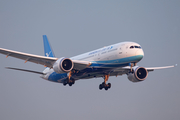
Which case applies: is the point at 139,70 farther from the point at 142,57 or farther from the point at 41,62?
the point at 41,62

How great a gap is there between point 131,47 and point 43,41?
3009 cm

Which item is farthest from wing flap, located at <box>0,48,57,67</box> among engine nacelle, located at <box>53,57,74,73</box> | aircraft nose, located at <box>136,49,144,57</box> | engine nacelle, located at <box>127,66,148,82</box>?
engine nacelle, located at <box>127,66,148,82</box>

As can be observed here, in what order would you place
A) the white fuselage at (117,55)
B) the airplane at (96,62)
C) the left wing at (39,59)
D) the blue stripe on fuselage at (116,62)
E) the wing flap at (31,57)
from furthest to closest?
1. the left wing at (39,59)
2. the wing flap at (31,57)
3. the airplane at (96,62)
4. the white fuselage at (117,55)
5. the blue stripe on fuselage at (116,62)

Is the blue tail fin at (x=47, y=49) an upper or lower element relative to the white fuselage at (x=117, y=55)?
upper

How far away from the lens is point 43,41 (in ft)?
212

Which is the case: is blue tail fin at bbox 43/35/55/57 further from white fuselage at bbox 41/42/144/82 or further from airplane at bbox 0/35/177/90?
white fuselage at bbox 41/42/144/82

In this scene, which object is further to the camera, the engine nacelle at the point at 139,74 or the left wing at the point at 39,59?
the engine nacelle at the point at 139,74

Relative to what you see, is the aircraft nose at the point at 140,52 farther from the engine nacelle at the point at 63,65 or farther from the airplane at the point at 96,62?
the engine nacelle at the point at 63,65

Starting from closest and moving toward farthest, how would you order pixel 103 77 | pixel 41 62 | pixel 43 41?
1. pixel 41 62
2. pixel 103 77
3. pixel 43 41

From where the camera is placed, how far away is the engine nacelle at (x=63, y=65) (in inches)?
1587

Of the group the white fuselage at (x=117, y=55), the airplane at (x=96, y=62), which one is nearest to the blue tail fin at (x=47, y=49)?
the airplane at (x=96, y=62)

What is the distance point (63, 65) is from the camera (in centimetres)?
4109

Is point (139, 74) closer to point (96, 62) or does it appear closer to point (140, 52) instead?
point (140, 52)

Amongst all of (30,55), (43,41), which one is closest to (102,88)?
(30,55)
